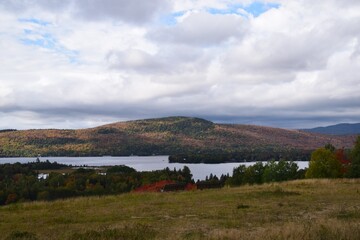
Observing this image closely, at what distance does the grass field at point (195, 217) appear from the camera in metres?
13.0

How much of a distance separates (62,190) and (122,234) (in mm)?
67303

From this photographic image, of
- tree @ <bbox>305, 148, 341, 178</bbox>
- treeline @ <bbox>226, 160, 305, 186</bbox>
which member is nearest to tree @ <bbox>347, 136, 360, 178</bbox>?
tree @ <bbox>305, 148, 341, 178</bbox>

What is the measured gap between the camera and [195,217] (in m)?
19.1

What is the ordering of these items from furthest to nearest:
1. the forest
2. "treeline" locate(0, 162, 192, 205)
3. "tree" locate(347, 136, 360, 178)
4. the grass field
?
"treeline" locate(0, 162, 192, 205) → the forest → "tree" locate(347, 136, 360, 178) → the grass field

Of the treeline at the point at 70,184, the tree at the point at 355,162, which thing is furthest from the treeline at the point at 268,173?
the tree at the point at 355,162

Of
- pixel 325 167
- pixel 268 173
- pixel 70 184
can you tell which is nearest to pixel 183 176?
pixel 268 173

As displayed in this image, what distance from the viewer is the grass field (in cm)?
1299

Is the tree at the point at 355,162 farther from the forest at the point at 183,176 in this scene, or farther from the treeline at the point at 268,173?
the treeline at the point at 268,173

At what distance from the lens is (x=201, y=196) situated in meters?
29.7

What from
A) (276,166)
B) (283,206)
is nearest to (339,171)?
(276,166)

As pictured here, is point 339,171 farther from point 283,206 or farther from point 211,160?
point 211,160

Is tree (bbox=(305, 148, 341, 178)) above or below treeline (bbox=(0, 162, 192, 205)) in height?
above

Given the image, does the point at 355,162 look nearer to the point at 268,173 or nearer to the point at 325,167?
the point at 325,167

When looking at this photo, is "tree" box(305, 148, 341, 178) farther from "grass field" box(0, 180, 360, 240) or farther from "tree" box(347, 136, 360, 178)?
"grass field" box(0, 180, 360, 240)
